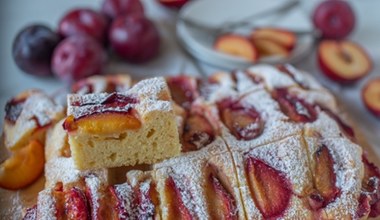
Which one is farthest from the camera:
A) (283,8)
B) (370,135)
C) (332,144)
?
(283,8)

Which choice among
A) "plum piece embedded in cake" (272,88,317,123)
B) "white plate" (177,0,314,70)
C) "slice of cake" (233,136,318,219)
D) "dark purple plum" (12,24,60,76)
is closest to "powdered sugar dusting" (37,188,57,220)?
"slice of cake" (233,136,318,219)

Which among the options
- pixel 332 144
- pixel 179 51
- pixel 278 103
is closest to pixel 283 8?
pixel 179 51

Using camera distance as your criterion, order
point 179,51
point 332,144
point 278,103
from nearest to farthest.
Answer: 1. point 332,144
2. point 278,103
3. point 179,51

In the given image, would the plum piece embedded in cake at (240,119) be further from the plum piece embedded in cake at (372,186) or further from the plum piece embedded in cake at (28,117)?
the plum piece embedded in cake at (28,117)

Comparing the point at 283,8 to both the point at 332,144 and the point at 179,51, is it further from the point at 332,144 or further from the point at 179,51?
the point at 332,144

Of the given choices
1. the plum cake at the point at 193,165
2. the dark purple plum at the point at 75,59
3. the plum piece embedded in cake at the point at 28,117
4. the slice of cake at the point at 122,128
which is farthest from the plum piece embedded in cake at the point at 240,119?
the dark purple plum at the point at 75,59

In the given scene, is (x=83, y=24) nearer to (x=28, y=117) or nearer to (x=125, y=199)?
(x=28, y=117)

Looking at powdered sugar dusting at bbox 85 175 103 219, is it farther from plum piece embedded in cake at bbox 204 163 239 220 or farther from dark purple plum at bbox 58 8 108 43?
dark purple plum at bbox 58 8 108 43
